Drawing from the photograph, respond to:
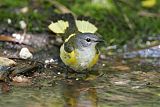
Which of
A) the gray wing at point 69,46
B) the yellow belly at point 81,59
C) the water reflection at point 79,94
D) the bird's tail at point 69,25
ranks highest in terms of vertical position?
the bird's tail at point 69,25

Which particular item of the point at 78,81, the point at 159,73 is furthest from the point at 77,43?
the point at 159,73

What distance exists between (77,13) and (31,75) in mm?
2496

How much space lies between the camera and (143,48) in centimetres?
763

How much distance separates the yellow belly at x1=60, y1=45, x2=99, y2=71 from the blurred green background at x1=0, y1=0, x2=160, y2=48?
132 cm

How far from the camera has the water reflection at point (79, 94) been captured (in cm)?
541

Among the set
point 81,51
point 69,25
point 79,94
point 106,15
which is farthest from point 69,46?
point 106,15

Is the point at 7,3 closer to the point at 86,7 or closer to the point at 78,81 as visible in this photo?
the point at 86,7

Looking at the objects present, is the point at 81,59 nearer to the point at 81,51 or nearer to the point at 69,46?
the point at 81,51

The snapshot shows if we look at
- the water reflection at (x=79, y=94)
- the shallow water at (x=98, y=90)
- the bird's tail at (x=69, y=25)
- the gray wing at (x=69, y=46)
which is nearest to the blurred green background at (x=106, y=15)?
the bird's tail at (x=69, y=25)

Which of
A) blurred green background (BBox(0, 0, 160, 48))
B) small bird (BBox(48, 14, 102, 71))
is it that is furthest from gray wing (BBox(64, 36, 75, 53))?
blurred green background (BBox(0, 0, 160, 48))

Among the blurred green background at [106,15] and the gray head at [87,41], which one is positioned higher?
the blurred green background at [106,15]

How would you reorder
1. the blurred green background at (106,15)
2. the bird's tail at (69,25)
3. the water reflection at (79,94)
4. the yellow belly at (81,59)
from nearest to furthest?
the water reflection at (79,94) → the yellow belly at (81,59) → the bird's tail at (69,25) → the blurred green background at (106,15)

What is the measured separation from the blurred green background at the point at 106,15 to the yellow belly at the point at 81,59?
4.34ft

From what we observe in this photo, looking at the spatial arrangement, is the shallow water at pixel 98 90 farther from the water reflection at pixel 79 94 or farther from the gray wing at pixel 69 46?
the gray wing at pixel 69 46
